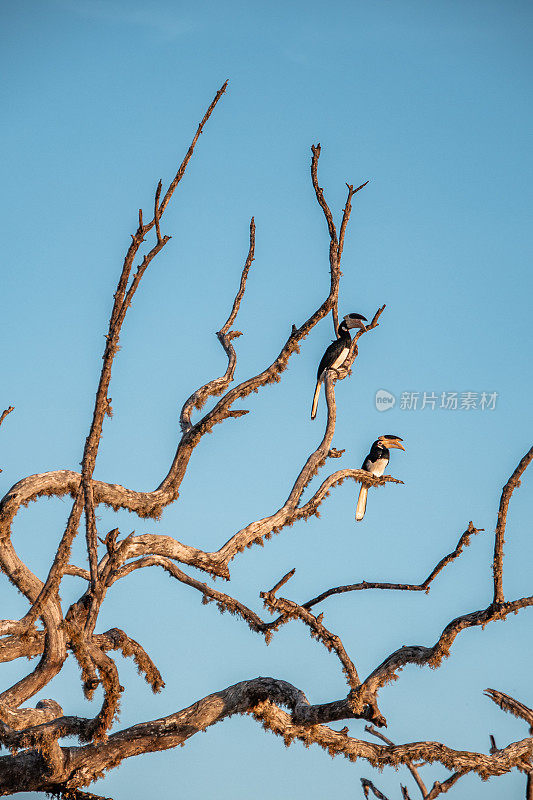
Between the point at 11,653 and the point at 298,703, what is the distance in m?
2.17

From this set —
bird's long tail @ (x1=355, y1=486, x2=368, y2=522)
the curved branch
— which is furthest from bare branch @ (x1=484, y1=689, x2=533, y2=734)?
bird's long tail @ (x1=355, y1=486, x2=368, y2=522)

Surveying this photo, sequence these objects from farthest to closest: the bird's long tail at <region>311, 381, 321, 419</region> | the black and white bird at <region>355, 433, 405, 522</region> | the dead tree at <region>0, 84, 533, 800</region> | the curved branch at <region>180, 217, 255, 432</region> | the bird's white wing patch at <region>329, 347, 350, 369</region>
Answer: the black and white bird at <region>355, 433, 405, 522</region>
the bird's long tail at <region>311, 381, 321, 419</region>
the bird's white wing patch at <region>329, 347, 350, 369</region>
the curved branch at <region>180, 217, 255, 432</region>
the dead tree at <region>0, 84, 533, 800</region>

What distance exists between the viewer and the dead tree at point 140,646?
216 inches

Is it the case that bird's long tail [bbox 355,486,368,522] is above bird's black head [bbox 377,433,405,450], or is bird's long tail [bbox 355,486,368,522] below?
below

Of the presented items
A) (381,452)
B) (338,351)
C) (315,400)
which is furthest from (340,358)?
(381,452)

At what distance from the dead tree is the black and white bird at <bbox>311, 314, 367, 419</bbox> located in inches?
89.9

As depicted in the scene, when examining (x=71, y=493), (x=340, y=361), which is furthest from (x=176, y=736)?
(x=340, y=361)

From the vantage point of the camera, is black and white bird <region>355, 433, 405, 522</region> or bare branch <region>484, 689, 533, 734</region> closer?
bare branch <region>484, 689, 533, 734</region>

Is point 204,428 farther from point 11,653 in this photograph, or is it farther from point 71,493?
point 11,653

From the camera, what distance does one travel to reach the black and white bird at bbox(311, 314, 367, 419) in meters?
8.68

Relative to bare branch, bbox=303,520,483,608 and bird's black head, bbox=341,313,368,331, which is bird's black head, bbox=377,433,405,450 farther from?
bare branch, bbox=303,520,483,608

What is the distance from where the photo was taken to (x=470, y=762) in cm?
592

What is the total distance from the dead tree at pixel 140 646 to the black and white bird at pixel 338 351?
2.28m

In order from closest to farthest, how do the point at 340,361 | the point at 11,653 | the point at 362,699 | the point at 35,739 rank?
the point at 362,699
the point at 35,739
the point at 11,653
the point at 340,361
